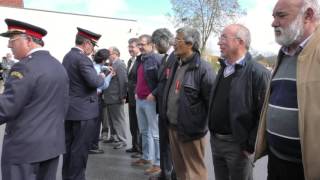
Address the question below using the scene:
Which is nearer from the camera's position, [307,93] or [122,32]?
[307,93]

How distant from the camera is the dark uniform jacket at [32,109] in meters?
3.10

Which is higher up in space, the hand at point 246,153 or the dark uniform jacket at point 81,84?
the dark uniform jacket at point 81,84

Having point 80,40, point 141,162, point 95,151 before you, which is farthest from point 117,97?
point 80,40

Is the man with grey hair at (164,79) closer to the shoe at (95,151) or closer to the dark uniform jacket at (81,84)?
the dark uniform jacket at (81,84)

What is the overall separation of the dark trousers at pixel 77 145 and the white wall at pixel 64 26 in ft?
66.9

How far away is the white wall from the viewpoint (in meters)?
25.2

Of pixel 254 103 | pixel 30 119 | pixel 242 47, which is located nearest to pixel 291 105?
pixel 254 103

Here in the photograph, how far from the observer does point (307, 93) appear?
2328 mm

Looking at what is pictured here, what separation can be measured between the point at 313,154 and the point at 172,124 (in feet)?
7.31

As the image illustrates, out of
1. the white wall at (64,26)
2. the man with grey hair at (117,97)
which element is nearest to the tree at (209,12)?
the white wall at (64,26)

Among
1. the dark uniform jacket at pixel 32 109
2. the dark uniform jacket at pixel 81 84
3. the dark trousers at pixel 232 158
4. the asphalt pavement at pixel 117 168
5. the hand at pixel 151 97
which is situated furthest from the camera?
the asphalt pavement at pixel 117 168

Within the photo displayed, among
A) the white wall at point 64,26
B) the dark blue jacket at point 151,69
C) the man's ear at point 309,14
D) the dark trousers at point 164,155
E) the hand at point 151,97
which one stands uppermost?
the white wall at point 64,26

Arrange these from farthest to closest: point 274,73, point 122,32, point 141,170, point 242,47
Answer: point 122,32
point 141,170
point 242,47
point 274,73

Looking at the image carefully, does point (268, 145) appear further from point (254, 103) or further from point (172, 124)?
point (172, 124)
